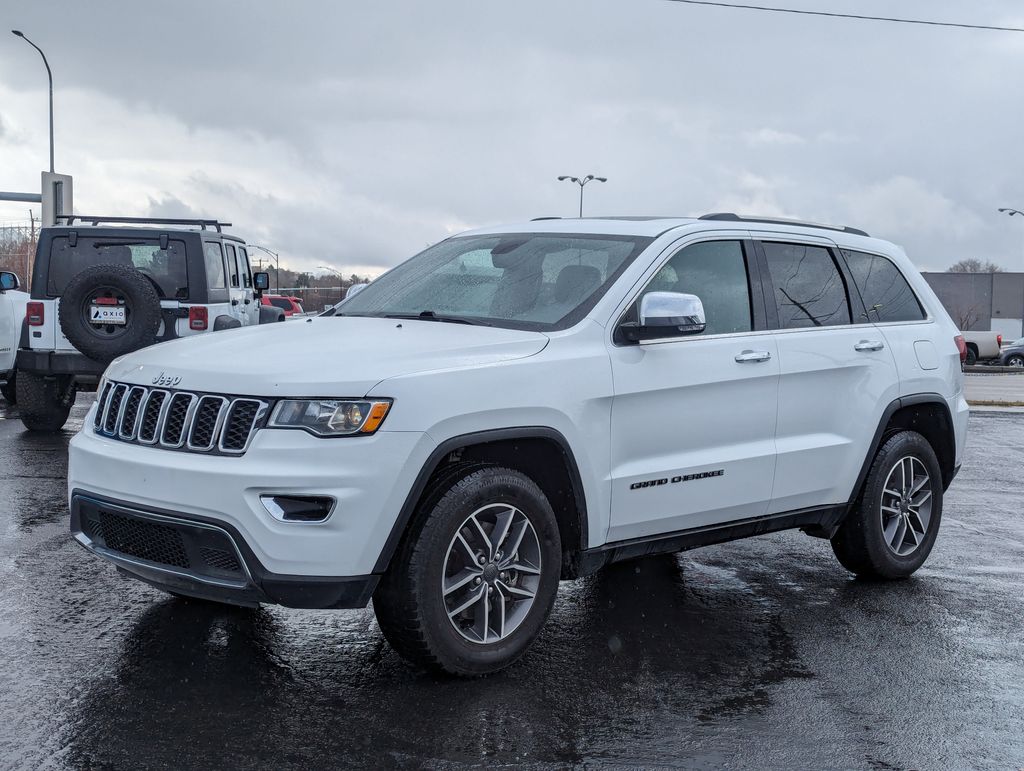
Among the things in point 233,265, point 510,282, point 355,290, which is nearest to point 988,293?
point 233,265

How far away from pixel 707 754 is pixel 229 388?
2.06m

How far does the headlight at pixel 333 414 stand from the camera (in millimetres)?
4188

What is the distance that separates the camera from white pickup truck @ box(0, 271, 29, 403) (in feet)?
42.7

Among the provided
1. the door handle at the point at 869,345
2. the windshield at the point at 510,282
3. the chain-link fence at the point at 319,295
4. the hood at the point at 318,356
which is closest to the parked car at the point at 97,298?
the windshield at the point at 510,282

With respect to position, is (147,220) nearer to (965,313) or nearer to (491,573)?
(491,573)

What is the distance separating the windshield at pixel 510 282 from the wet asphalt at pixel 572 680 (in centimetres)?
141

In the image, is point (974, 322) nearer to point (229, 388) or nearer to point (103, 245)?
point (103, 245)

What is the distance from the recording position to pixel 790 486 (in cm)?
569

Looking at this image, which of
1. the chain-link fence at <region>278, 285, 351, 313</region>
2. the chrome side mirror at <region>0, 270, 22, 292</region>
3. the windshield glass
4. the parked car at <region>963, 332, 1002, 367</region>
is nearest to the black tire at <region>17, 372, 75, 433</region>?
the windshield glass

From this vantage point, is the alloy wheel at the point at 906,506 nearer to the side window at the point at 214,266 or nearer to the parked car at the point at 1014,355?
the side window at the point at 214,266

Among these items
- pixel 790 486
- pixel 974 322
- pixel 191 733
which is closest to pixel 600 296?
pixel 790 486

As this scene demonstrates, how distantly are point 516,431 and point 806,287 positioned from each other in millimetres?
2218

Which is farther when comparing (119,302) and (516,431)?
(119,302)

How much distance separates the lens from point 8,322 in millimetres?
13117
